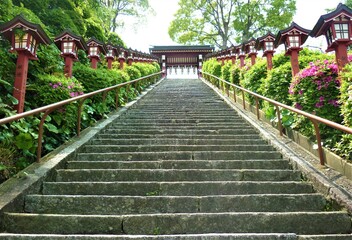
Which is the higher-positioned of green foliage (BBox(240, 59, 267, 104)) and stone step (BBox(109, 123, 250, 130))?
green foliage (BBox(240, 59, 267, 104))

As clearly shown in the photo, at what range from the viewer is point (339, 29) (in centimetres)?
473

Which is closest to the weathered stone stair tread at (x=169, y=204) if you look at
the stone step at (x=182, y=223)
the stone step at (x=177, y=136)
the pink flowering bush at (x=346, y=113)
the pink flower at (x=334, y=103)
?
the stone step at (x=182, y=223)

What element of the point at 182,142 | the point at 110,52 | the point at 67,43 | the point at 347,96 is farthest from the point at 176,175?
the point at 110,52

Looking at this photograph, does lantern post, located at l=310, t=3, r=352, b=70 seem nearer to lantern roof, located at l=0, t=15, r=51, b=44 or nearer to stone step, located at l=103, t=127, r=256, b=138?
stone step, located at l=103, t=127, r=256, b=138

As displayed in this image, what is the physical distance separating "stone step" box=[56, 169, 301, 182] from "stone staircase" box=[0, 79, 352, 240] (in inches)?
0.5

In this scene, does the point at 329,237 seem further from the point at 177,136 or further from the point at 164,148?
the point at 177,136

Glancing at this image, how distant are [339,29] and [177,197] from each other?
3.86 meters

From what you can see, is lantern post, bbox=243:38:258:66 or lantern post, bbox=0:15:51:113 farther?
lantern post, bbox=243:38:258:66

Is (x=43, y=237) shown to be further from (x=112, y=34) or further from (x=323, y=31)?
(x=112, y=34)

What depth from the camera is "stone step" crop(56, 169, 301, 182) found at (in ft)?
12.8

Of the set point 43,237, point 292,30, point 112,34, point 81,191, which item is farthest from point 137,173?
point 112,34

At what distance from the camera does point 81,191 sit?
11.7 ft

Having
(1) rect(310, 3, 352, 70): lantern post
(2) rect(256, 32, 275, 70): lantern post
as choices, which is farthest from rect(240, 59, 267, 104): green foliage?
(1) rect(310, 3, 352, 70): lantern post

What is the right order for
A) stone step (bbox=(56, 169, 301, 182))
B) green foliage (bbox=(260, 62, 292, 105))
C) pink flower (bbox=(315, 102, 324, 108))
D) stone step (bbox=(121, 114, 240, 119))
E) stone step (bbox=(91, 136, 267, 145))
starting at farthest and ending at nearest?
stone step (bbox=(121, 114, 240, 119)) < green foliage (bbox=(260, 62, 292, 105)) < stone step (bbox=(91, 136, 267, 145)) < pink flower (bbox=(315, 102, 324, 108)) < stone step (bbox=(56, 169, 301, 182))
